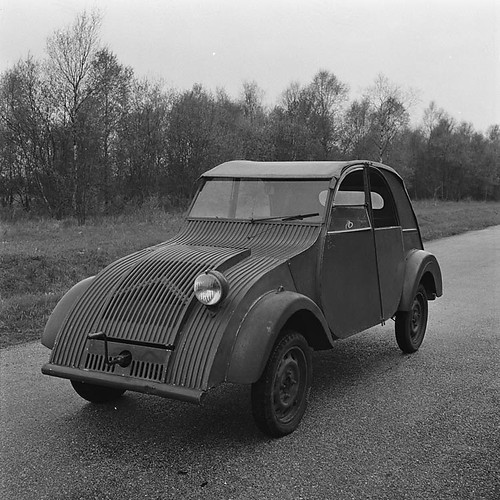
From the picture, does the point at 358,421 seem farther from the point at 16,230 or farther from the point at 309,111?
the point at 309,111

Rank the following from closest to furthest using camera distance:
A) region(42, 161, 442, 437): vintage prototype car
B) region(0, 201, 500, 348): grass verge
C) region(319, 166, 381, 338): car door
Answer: region(42, 161, 442, 437): vintage prototype car → region(319, 166, 381, 338): car door → region(0, 201, 500, 348): grass verge

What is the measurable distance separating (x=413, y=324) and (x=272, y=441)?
2876 mm

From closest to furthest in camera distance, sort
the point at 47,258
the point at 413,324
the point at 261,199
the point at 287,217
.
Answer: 1. the point at 287,217
2. the point at 261,199
3. the point at 413,324
4. the point at 47,258

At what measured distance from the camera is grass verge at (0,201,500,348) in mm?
7309

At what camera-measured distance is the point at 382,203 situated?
6004mm

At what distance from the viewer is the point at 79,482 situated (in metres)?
3.26

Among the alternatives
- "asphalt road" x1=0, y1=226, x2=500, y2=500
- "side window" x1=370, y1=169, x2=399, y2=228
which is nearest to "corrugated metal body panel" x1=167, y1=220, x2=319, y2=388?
"asphalt road" x1=0, y1=226, x2=500, y2=500

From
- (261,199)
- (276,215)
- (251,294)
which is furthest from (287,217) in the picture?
(251,294)

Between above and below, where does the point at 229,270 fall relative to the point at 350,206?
below

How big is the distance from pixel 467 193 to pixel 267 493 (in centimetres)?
6001

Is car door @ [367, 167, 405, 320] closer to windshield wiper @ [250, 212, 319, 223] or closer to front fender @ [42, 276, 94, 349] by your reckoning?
windshield wiper @ [250, 212, 319, 223]

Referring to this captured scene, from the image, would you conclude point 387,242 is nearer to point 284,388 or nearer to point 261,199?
point 261,199

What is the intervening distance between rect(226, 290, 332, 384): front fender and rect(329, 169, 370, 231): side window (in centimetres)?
105

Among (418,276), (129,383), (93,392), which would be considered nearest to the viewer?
(129,383)
